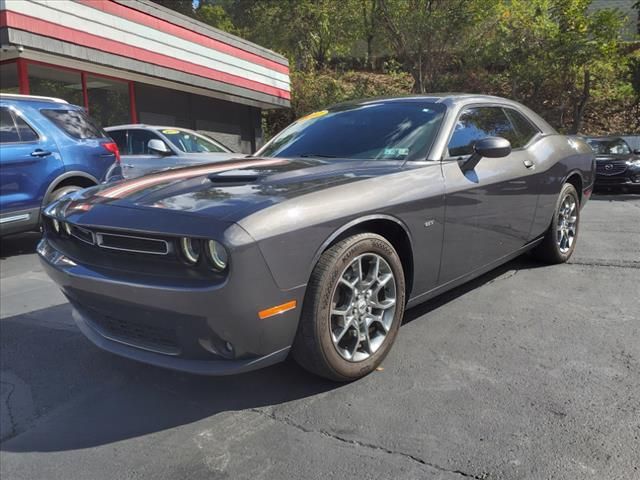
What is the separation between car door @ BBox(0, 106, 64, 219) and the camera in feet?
19.5

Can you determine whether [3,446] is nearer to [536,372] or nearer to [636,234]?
[536,372]

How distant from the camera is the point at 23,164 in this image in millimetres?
6070

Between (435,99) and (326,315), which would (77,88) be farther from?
(326,315)

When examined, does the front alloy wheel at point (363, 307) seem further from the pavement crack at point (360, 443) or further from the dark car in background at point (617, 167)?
the dark car in background at point (617, 167)

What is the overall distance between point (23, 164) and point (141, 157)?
2.71 meters

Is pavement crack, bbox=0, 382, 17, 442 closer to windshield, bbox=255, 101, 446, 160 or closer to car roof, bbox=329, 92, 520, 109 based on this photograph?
windshield, bbox=255, 101, 446, 160

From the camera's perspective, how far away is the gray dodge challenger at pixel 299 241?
2338 millimetres

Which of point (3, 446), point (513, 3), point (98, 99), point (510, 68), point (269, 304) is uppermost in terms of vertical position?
point (513, 3)

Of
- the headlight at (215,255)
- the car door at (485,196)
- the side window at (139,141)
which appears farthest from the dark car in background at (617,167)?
the headlight at (215,255)

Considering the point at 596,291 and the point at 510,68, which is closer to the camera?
the point at 596,291

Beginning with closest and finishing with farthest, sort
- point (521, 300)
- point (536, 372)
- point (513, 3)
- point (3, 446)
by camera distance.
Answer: point (3, 446)
point (536, 372)
point (521, 300)
point (513, 3)

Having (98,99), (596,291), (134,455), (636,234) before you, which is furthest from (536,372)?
(98,99)

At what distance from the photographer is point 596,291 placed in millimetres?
4246

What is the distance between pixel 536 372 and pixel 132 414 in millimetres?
2093
